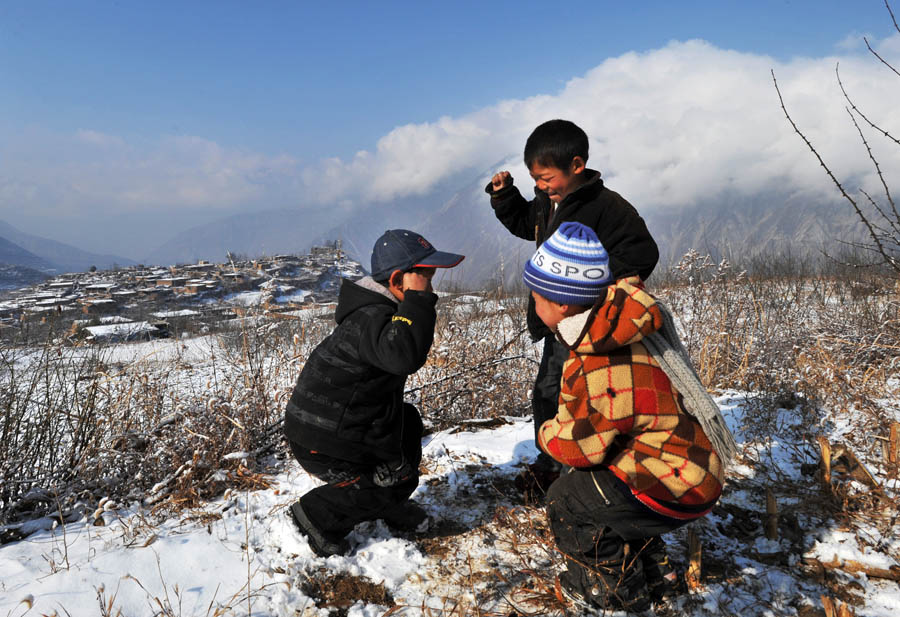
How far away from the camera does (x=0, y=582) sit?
76.4 inches

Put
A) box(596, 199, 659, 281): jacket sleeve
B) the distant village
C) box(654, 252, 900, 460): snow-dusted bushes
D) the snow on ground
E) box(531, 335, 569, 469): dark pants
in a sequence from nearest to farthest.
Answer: the snow on ground, box(596, 199, 659, 281): jacket sleeve, box(531, 335, 569, 469): dark pants, box(654, 252, 900, 460): snow-dusted bushes, the distant village

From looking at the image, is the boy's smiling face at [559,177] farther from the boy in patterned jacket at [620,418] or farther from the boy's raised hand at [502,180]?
the boy in patterned jacket at [620,418]

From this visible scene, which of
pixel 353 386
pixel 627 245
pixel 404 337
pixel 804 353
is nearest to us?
pixel 404 337

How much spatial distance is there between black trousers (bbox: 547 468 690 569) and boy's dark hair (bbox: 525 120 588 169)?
61.8 inches

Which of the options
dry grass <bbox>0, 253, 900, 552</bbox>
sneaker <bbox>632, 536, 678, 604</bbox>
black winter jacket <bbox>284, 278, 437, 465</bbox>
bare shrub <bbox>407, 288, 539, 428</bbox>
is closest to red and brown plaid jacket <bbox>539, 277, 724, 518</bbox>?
sneaker <bbox>632, 536, 678, 604</bbox>

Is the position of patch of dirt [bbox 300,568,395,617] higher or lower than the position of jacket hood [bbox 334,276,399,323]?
lower

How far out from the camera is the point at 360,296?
2148 millimetres

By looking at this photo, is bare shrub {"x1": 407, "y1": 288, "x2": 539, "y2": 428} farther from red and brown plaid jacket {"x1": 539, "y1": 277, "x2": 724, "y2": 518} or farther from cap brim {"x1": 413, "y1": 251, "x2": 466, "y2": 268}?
red and brown plaid jacket {"x1": 539, "y1": 277, "x2": 724, "y2": 518}

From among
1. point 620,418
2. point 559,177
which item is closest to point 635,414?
point 620,418

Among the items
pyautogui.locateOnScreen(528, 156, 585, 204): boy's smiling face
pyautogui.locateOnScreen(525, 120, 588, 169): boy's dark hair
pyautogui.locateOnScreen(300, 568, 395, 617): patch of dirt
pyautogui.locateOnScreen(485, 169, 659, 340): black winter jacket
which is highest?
pyautogui.locateOnScreen(525, 120, 588, 169): boy's dark hair

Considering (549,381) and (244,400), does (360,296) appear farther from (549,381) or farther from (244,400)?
(244,400)

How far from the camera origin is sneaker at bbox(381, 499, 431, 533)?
2.40 m

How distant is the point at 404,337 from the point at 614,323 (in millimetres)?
839

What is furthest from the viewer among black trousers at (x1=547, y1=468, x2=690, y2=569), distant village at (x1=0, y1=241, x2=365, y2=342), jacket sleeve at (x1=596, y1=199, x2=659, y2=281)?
distant village at (x1=0, y1=241, x2=365, y2=342)
